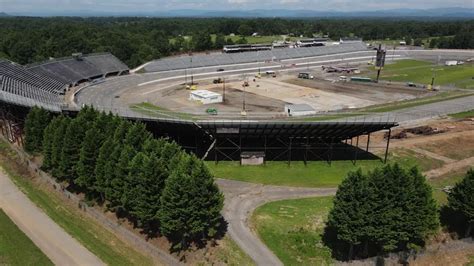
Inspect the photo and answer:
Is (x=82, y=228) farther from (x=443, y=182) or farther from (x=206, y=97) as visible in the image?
(x=206, y=97)

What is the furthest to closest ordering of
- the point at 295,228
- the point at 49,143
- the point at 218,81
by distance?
the point at 218,81 < the point at 49,143 < the point at 295,228

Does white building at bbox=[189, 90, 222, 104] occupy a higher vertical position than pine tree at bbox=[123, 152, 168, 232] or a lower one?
lower

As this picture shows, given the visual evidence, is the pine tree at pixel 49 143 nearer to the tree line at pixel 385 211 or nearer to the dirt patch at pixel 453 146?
the tree line at pixel 385 211

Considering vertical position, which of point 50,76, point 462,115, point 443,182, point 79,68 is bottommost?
point 443,182

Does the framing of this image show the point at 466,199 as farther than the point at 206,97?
No

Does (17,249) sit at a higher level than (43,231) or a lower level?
higher

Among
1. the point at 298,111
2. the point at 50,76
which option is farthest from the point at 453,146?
the point at 50,76

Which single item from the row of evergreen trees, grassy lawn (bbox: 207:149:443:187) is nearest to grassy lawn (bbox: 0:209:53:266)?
the row of evergreen trees

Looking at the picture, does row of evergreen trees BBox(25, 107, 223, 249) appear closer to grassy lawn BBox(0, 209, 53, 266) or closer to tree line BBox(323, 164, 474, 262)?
grassy lawn BBox(0, 209, 53, 266)
